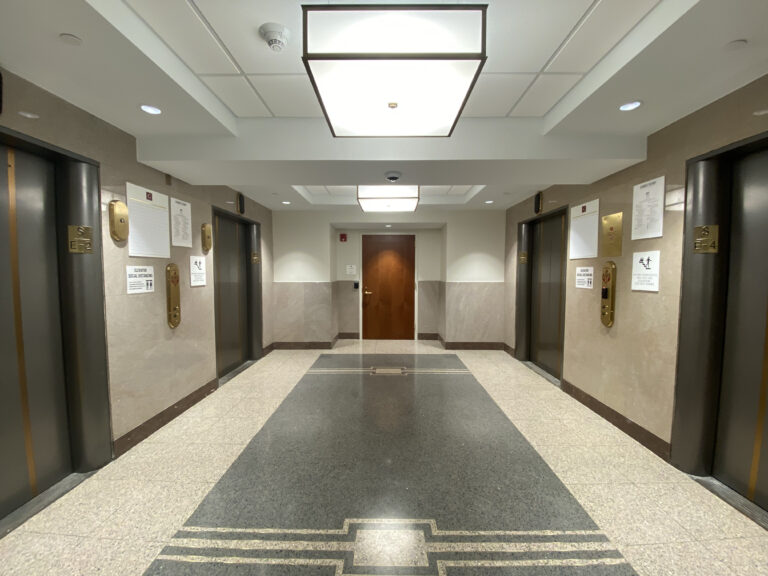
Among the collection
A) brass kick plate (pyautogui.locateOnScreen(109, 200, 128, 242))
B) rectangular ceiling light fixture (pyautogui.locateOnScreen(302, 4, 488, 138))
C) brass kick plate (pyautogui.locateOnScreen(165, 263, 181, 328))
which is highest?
rectangular ceiling light fixture (pyautogui.locateOnScreen(302, 4, 488, 138))

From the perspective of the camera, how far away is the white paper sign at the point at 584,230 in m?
3.23

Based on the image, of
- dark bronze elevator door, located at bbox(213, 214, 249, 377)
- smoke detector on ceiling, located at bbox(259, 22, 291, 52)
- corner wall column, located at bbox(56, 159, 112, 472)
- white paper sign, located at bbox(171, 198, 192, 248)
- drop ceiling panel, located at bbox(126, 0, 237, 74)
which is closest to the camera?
drop ceiling panel, located at bbox(126, 0, 237, 74)

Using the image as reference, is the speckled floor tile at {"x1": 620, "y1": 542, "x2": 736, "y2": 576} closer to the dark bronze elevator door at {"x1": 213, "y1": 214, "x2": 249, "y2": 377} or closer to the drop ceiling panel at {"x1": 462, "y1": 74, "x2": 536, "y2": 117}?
the drop ceiling panel at {"x1": 462, "y1": 74, "x2": 536, "y2": 117}

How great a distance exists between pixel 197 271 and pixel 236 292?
135 cm

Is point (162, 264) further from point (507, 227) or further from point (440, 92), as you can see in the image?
point (507, 227)

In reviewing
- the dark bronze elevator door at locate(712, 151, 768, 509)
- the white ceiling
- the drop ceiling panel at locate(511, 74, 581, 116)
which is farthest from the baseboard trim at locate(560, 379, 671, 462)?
the drop ceiling panel at locate(511, 74, 581, 116)

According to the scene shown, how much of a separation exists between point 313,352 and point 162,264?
3.32 metres

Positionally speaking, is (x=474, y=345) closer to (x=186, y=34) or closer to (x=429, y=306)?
(x=429, y=306)

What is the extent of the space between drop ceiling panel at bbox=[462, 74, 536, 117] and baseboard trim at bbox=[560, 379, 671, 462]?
2.93 m

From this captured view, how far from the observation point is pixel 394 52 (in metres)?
1.35

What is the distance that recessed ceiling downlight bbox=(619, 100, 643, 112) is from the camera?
210 cm

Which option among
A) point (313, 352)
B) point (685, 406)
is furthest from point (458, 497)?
point (313, 352)

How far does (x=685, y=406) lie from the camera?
89.5 inches

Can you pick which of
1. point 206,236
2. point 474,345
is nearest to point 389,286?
point 474,345
